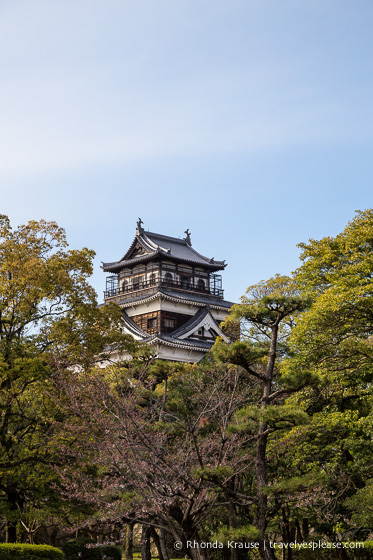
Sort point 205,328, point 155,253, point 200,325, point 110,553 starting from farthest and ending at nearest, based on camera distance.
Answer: point 155,253 < point 205,328 < point 200,325 < point 110,553

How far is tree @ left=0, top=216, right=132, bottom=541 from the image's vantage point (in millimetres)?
14617

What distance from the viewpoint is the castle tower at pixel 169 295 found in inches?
1583

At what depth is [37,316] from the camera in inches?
625

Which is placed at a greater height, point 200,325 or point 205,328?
point 200,325

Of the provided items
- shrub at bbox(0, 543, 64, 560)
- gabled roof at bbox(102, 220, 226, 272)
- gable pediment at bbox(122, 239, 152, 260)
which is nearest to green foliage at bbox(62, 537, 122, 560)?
shrub at bbox(0, 543, 64, 560)

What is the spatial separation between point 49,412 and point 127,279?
103 feet

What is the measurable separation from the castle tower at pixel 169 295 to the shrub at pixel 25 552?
22269mm

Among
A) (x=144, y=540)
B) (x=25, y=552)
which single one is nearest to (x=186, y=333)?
(x=144, y=540)

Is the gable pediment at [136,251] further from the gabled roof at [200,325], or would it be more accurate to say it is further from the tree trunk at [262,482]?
the tree trunk at [262,482]

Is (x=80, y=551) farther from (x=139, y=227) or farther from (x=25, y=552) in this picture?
(x=139, y=227)

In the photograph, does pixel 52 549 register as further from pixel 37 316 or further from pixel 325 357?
pixel 325 357

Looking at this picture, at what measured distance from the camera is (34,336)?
1565cm

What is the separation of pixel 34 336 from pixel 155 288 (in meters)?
26.4

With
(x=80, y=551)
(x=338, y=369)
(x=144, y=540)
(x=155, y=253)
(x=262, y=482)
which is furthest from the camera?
(x=155, y=253)
